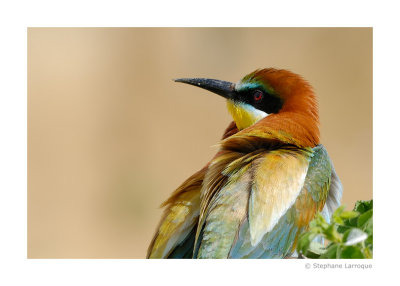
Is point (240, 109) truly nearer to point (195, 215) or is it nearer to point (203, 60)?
point (195, 215)

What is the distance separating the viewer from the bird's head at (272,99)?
1.84 m

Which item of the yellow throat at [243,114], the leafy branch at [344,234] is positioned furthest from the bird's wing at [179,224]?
the leafy branch at [344,234]

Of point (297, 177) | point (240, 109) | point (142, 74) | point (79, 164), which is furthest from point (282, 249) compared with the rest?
point (142, 74)

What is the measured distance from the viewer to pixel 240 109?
1.97 meters

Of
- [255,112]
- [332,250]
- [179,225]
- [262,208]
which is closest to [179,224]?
[179,225]

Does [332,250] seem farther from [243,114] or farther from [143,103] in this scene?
[143,103]

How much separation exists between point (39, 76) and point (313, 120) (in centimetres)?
150

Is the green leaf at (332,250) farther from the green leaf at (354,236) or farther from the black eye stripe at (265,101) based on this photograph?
the black eye stripe at (265,101)

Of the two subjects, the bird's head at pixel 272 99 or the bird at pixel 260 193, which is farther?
the bird's head at pixel 272 99

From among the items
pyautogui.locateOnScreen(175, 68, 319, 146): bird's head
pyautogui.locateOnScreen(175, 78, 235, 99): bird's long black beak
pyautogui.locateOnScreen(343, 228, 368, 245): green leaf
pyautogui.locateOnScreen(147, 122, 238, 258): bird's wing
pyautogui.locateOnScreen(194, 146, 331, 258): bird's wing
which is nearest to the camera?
pyautogui.locateOnScreen(343, 228, 368, 245): green leaf

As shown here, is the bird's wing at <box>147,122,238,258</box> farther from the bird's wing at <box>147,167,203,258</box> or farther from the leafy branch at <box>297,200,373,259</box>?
the leafy branch at <box>297,200,373,259</box>

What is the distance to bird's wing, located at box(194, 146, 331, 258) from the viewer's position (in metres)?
1.48

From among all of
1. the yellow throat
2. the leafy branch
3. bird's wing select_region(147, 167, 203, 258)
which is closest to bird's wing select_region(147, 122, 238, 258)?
bird's wing select_region(147, 167, 203, 258)

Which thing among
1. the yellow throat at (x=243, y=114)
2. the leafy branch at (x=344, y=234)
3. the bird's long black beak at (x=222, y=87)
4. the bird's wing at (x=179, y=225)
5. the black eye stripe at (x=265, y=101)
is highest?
the bird's long black beak at (x=222, y=87)
